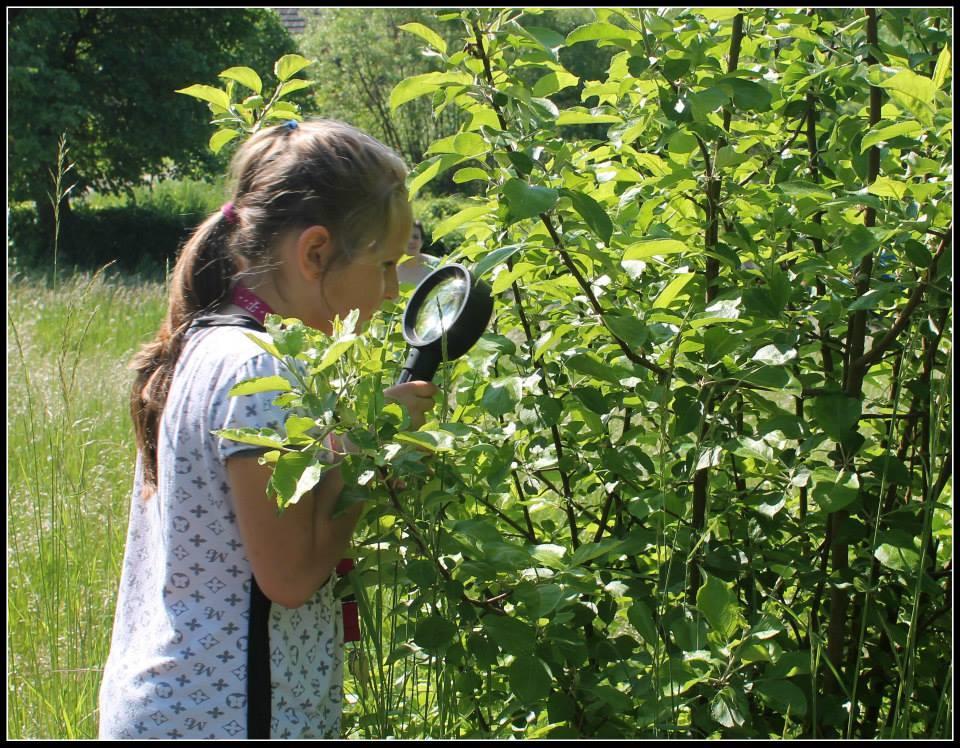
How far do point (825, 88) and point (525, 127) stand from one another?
24.2 inches

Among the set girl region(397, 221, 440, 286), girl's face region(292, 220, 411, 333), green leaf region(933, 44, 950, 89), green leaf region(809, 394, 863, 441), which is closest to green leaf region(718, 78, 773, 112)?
green leaf region(933, 44, 950, 89)

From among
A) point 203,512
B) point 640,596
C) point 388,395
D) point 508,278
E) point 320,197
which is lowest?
point 640,596

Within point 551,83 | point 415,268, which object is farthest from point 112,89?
point 551,83

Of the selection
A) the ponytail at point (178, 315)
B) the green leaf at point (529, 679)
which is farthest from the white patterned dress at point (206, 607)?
the green leaf at point (529, 679)

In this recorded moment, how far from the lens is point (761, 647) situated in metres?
1.28

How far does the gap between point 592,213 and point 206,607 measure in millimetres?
735

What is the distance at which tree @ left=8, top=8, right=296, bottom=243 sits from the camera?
1338cm

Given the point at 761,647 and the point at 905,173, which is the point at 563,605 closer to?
the point at 761,647

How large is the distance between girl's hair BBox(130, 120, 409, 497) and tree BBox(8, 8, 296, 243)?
12978mm

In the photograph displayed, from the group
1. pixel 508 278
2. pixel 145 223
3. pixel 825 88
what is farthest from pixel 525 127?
pixel 145 223

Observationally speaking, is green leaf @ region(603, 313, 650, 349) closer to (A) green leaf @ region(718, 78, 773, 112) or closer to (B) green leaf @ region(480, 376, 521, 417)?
(B) green leaf @ region(480, 376, 521, 417)

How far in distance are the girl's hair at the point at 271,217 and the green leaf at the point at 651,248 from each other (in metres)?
0.41

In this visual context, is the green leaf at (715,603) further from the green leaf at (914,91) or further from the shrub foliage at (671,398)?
the green leaf at (914,91)

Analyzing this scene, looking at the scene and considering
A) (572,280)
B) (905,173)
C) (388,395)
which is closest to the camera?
(388,395)
